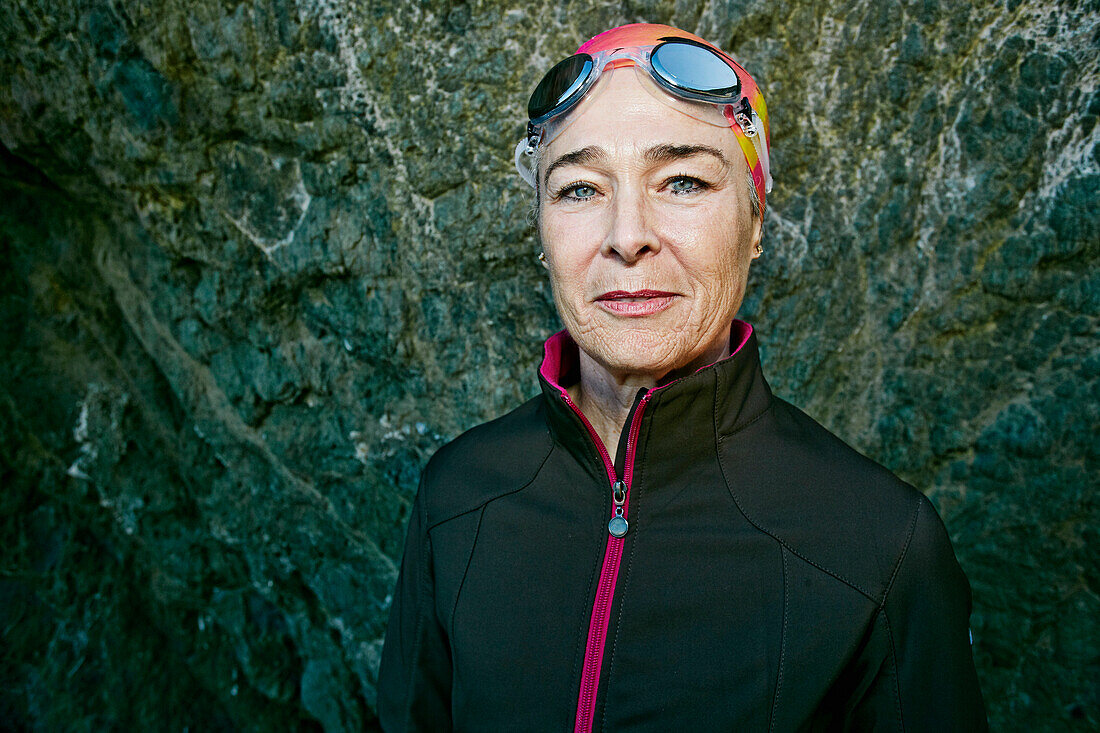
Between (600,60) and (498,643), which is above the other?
(600,60)

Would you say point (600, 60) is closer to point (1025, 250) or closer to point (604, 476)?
point (604, 476)

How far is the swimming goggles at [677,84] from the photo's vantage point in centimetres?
130

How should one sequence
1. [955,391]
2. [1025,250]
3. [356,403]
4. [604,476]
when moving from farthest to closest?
[356,403] < [955,391] < [1025,250] < [604,476]

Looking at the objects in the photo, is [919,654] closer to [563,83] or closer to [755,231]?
[755,231]

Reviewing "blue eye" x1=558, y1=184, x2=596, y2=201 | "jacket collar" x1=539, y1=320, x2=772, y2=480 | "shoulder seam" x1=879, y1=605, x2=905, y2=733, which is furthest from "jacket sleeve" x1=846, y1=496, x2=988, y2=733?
"blue eye" x1=558, y1=184, x2=596, y2=201

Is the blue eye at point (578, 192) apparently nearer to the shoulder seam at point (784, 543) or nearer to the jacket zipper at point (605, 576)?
the jacket zipper at point (605, 576)

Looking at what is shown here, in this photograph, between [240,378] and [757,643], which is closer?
[757,643]

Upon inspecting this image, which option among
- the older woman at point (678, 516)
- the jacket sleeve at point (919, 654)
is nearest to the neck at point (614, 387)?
the older woman at point (678, 516)

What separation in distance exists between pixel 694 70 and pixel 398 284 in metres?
1.21

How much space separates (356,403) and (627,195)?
1.40 meters

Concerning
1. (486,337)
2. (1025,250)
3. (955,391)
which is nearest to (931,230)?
(1025,250)

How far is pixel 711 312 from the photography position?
1.31 metres

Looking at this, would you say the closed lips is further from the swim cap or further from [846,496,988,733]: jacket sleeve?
[846,496,988,733]: jacket sleeve

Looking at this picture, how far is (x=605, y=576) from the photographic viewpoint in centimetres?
128
